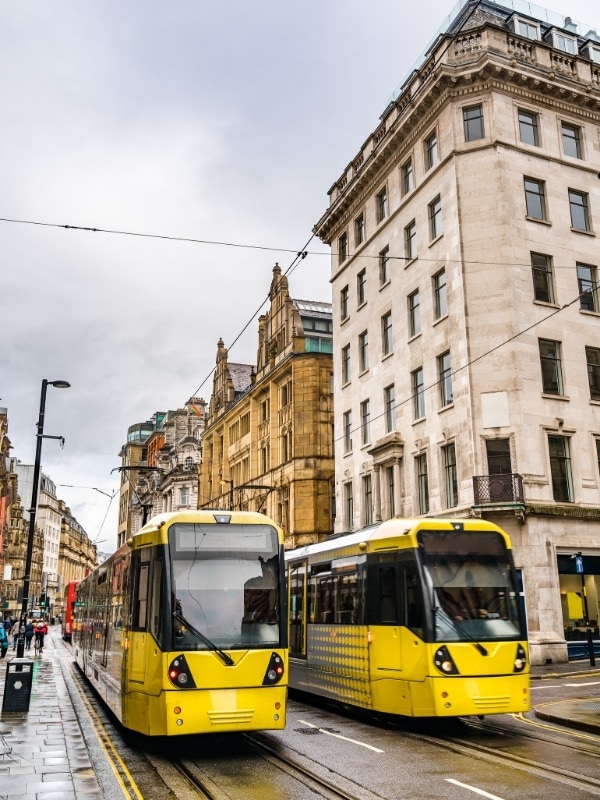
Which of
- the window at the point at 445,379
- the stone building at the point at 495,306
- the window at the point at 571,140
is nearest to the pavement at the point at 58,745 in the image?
the stone building at the point at 495,306

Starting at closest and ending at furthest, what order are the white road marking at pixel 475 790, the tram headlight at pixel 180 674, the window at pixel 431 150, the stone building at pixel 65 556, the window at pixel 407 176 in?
the white road marking at pixel 475 790
the tram headlight at pixel 180 674
the window at pixel 431 150
the window at pixel 407 176
the stone building at pixel 65 556

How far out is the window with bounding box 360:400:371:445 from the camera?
118 feet

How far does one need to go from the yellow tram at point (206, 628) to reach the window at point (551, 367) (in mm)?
19964

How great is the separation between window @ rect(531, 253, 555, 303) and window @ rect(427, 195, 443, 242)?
13.6ft

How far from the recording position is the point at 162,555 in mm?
10656

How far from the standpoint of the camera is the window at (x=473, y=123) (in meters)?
31.2

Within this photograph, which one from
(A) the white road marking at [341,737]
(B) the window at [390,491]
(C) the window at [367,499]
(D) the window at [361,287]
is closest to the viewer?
(A) the white road marking at [341,737]

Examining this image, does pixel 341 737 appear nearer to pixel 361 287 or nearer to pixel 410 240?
pixel 410 240

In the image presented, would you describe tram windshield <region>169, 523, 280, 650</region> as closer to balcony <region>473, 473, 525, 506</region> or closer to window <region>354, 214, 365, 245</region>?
balcony <region>473, 473, 525, 506</region>

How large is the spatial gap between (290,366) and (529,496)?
24235mm

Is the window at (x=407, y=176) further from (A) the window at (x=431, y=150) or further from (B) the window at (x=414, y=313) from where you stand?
(B) the window at (x=414, y=313)

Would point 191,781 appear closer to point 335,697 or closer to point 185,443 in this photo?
point 335,697

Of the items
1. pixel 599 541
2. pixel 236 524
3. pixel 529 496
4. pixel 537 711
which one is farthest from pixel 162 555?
pixel 599 541

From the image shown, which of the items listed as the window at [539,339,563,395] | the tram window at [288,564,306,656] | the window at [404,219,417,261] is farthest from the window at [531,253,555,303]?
the tram window at [288,564,306,656]
